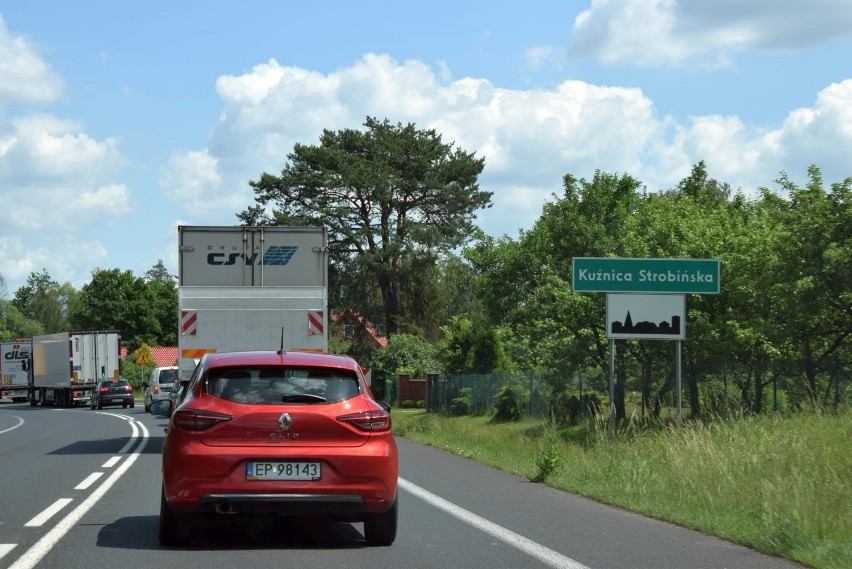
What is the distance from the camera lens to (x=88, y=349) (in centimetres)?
5981

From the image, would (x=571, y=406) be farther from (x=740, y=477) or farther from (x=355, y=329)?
(x=355, y=329)

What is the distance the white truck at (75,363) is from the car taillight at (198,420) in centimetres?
5100

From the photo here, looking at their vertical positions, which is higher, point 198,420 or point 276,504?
point 198,420

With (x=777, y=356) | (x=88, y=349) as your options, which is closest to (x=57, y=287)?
(x=88, y=349)

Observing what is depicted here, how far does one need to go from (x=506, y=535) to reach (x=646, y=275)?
9.17m

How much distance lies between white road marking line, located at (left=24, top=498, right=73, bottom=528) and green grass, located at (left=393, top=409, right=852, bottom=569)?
5.79m

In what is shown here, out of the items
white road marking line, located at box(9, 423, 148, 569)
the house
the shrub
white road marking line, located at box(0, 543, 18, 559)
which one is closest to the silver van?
the shrub

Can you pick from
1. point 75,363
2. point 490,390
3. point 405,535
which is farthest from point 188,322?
point 75,363

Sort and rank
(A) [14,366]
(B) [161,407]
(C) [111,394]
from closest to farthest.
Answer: (B) [161,407] → (C) [111,394] → (A) [14,366]

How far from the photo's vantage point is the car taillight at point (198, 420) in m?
8.93

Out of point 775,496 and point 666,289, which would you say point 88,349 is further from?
point 775,496

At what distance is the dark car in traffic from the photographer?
5609 centimetres

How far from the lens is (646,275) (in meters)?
18.3

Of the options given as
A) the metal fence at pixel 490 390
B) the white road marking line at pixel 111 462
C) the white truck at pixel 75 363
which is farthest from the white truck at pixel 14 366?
the white road marking line at pixel 111 462
